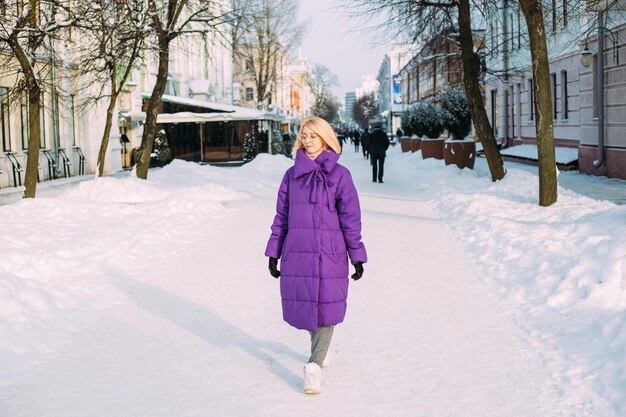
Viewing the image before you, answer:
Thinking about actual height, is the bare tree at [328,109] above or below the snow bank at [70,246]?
above

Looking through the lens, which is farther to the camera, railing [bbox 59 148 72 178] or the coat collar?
railing [bbox 59 148 72 178]

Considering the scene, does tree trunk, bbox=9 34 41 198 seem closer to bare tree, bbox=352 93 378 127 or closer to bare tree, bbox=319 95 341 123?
bare tree, bbox=319 95 341 123

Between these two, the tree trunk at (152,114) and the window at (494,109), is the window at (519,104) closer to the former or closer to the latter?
the window at (494,109)

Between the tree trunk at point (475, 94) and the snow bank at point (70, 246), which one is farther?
the tree trunk at point (475, 94)

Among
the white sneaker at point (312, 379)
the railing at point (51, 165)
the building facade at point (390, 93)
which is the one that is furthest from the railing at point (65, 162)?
the building facade at point (390, 93)

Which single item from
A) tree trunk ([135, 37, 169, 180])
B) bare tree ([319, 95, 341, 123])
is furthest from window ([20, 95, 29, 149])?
bare tree ([319, 95, 341, 123])

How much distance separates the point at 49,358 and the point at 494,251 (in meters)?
5.79

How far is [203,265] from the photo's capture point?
32.7 feet

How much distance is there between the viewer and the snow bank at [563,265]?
5727mm

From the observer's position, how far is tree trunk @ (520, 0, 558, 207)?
45.0ft

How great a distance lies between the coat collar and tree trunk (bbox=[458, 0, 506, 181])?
1451cm

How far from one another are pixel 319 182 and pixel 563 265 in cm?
400

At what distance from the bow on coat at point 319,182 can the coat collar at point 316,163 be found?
2 centimetres

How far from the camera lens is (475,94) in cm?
1953
